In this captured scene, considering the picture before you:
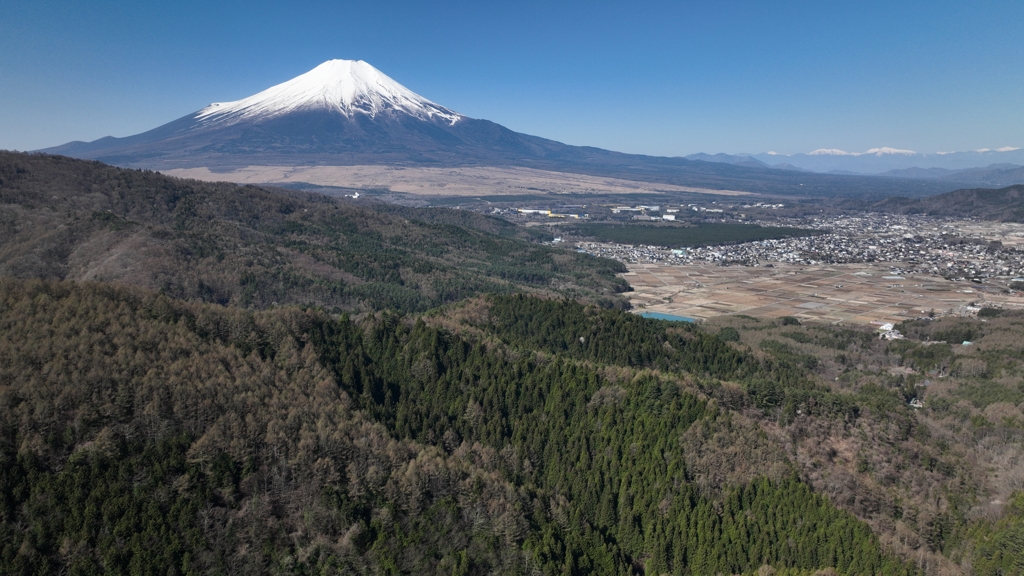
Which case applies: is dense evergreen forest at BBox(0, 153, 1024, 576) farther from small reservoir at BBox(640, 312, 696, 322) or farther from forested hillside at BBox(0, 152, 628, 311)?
forested hillside at BBox(0, 152, 628, 311)

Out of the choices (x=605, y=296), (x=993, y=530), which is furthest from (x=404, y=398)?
(x=605, y=296)

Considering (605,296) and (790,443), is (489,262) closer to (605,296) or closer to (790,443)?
(605,296)

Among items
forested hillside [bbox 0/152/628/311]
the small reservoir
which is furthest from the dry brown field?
forested hillside [bbox 0/152/628/311]

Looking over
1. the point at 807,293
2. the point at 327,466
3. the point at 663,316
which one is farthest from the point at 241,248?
the point at 807,293

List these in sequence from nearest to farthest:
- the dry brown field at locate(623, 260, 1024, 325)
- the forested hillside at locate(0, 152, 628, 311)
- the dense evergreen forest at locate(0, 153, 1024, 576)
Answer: the dense evergreen forest at locate(0, 153, 1024, 576), the forested hillside at locate(0, 152, 628, 311), the dry brown field at locate(623, 260, 1024, 325)

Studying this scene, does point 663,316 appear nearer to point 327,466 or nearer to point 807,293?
point 807,293

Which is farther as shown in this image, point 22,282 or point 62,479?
point 22,282
